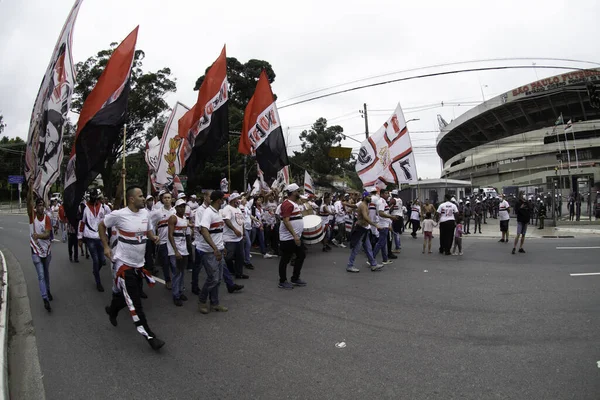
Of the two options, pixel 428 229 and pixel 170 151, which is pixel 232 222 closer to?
pixel 170 151

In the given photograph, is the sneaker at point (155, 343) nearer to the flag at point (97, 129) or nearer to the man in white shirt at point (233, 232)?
the flag at point (97, 129)

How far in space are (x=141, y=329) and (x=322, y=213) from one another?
8500 mm

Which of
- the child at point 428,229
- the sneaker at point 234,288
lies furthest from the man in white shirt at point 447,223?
the sneaker at point 234,288

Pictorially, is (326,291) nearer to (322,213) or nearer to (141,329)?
(141,329)

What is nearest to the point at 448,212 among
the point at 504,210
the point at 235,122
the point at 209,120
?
the point at 504,210

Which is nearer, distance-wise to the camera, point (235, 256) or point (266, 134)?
point (235, 256)

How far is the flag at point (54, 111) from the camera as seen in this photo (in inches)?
215

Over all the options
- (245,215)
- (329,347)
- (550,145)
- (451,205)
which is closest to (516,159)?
(550,145)

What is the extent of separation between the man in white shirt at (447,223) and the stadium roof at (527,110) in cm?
3944

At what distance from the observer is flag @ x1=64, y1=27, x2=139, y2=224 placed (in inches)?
219

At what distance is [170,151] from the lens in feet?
37.7

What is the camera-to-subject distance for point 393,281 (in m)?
7.68

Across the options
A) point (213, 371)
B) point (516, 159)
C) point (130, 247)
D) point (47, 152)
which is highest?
point (516, 159)

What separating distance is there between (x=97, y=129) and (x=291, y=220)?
11.4ft
